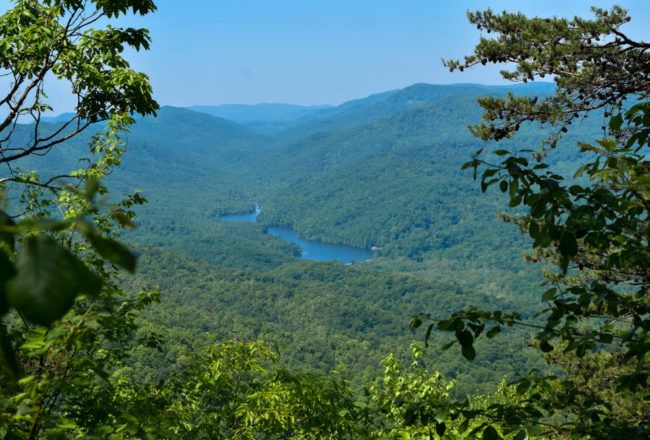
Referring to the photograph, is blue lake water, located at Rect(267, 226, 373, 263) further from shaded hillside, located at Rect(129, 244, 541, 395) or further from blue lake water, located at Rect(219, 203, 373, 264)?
shaded hillside, located at Rect(129, 244, 541, 395)

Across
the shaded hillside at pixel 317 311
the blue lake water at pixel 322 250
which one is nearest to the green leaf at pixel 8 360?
the shaded hillside at pixel 317 311

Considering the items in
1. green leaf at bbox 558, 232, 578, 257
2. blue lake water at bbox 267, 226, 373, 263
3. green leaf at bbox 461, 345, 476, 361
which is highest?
green leaf at bbox 558, 232, 578, 257

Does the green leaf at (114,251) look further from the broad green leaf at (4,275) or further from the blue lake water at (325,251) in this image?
the blue lake water at (325,251)

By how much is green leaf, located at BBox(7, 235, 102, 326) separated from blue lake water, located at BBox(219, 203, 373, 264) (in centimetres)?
14055

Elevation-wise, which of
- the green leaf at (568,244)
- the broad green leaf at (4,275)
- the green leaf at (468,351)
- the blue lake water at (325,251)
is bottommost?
the blue lake water at (325,251)

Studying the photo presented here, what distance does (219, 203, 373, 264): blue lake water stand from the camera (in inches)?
5851

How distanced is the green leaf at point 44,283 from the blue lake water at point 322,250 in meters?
141

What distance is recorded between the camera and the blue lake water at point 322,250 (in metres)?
149

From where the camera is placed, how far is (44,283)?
0.47m

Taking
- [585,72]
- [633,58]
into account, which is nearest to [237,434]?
[585,72]

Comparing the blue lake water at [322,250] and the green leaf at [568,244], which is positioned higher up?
the green leaf at [568,244]

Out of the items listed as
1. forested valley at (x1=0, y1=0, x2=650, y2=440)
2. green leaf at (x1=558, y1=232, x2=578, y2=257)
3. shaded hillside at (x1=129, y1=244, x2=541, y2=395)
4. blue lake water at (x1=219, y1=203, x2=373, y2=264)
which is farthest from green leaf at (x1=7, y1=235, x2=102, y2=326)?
blue lake water at (x1=219, y1=203, x2=373, y2=264)

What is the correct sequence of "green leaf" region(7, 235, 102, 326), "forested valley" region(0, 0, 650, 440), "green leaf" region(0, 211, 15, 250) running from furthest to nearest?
1. "forested valley" region(0, 0, 650, 440)
2. "green leaf" region(0, 211, 15, 250)
3. "green leaf" region(7, 235, 102, 326)

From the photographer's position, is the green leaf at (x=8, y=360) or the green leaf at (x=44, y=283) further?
the green leaf at (x=8, y=360)
